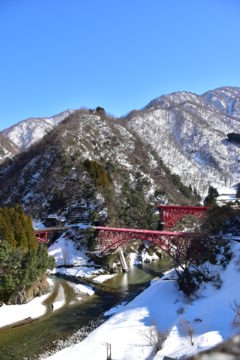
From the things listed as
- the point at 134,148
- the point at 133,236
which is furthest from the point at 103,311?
the point at 134,148

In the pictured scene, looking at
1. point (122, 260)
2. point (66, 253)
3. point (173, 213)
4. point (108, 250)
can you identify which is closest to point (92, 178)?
point (66, 253)

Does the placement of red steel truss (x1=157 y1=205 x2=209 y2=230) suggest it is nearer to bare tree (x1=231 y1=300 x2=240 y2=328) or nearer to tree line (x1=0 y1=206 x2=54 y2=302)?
tree line (x1=0 y1=206 x2=54 y2=302)

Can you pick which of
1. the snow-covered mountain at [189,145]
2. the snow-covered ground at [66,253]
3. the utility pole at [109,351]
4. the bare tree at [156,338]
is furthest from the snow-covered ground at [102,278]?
the snow-covered mountain at [189,145]

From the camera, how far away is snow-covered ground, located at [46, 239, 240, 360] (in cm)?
1509

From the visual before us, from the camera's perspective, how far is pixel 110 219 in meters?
50.2

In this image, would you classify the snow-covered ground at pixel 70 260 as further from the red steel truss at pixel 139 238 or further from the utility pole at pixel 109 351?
the utility pole at pixel 109 351

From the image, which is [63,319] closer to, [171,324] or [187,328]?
[171,324]

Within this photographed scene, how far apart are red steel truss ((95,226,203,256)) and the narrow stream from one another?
5134 millimetres

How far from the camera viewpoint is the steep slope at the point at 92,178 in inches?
2141

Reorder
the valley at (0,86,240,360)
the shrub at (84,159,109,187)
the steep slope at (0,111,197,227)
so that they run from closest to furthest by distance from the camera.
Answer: the valley at (0,86,240,360) → the steep slope at (0,111,197,227) → the shrub at (84,159,109,187)

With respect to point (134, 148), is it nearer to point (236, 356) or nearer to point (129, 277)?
point (129, 277)

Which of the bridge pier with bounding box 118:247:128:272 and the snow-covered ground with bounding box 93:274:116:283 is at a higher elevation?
the bridge pier with bounding box 118:247:128:272

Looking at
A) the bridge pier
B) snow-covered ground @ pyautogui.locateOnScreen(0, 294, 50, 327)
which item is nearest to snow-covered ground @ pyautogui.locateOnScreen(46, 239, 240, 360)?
snow-covered ground @ pyautogui.locateOnScreen(0, 294, 50, 327)

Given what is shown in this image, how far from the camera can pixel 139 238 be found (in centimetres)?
4006
